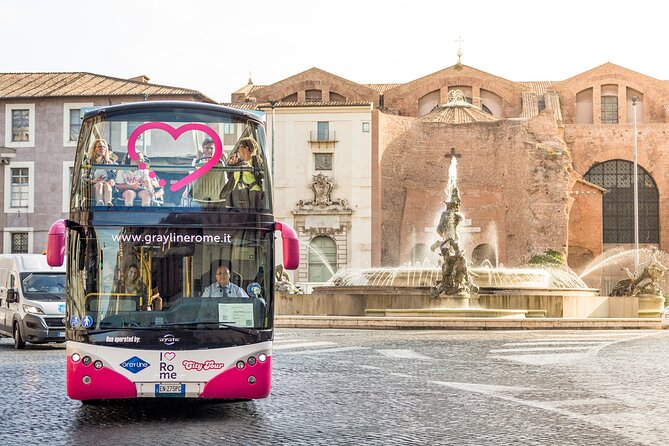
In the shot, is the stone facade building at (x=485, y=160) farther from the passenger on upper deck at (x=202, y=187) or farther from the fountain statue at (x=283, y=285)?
the passenger on upper deck at (x=202, y=187)

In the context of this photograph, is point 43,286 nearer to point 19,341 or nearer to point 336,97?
point 19,341

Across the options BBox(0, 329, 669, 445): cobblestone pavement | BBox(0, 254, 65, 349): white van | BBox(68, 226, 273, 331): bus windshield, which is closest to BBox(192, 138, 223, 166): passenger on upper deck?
BBox(68, 226, 273, 331): bus windshield

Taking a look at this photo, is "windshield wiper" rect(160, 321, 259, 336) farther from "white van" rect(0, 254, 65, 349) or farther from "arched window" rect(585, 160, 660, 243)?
"arched window" rect(585, 160, 660, 243)

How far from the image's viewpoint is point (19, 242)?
52.4 m

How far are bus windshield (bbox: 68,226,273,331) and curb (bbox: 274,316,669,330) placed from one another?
15509 mm

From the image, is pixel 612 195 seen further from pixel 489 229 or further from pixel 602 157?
pixel 489 229

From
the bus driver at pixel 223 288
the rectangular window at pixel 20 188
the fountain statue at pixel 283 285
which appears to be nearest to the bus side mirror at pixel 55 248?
the bus driver at pixel 223 288

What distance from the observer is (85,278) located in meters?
10.2

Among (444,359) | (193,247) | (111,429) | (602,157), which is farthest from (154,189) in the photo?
(602,157)

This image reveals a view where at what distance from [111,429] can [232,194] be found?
256 centimetres

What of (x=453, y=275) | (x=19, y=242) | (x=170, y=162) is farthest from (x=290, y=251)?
(x=19, y=242)

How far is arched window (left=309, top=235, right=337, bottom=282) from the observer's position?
181 ft

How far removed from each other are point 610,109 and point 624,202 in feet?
18.7

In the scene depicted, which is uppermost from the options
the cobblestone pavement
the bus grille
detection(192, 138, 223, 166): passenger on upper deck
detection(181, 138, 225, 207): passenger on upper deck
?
detection(192, 138, 223, 166): passenger on upper deck
